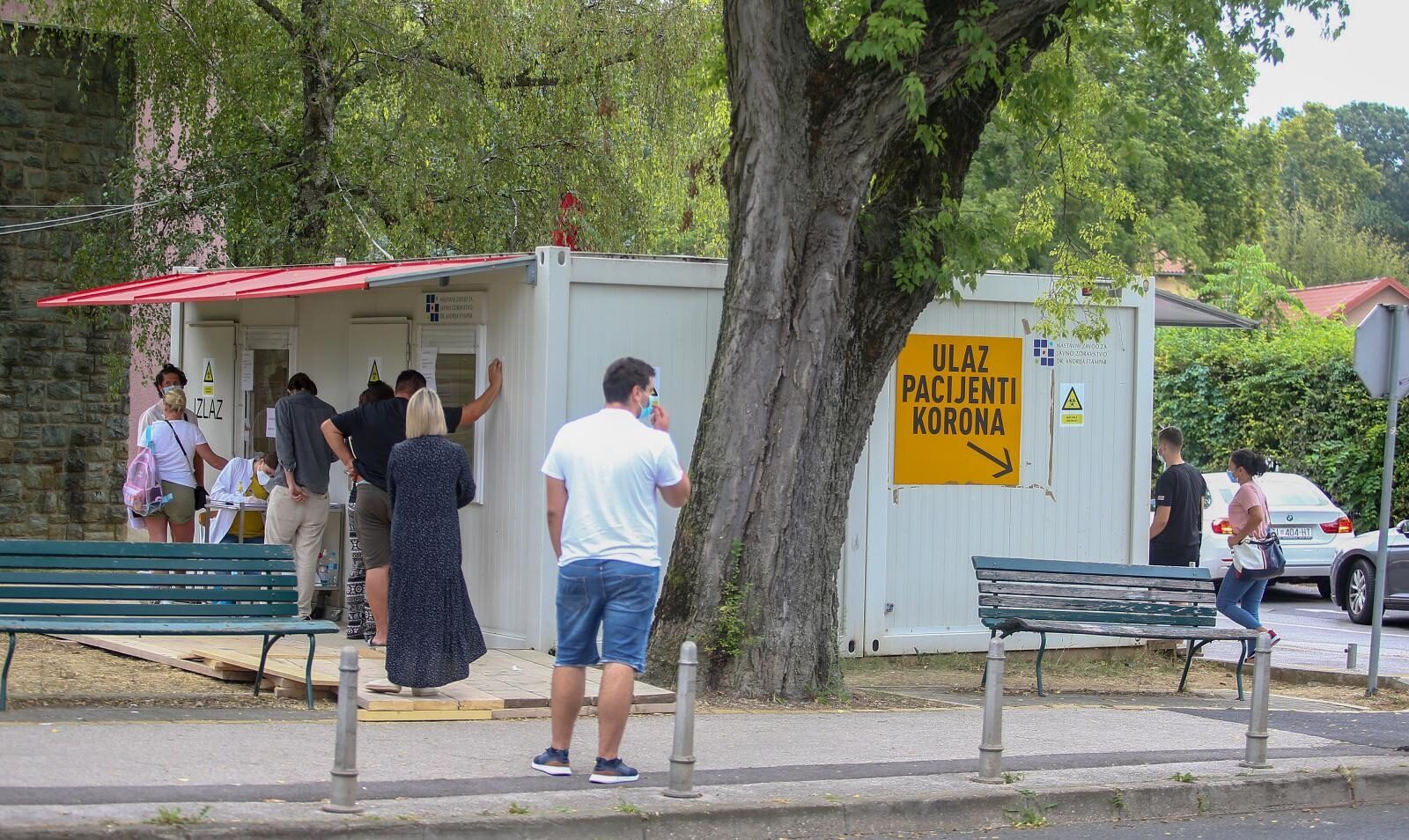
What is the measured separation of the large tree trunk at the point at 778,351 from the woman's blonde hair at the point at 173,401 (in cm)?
512

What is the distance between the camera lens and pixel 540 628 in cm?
1055

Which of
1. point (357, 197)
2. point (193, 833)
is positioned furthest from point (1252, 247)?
point (193, 833)

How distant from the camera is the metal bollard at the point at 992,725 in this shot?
752 centimetres

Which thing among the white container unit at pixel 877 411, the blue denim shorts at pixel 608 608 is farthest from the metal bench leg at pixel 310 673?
the blue denim shorts at pixel 608 608

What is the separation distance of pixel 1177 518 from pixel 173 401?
7894mm

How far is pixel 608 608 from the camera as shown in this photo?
7.11 meters

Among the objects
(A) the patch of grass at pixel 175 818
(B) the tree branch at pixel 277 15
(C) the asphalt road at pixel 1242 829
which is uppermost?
(B) the tree branch at pixel 277 15

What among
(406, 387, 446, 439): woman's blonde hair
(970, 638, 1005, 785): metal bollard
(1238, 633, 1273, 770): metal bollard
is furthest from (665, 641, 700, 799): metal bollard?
(1238, 633, 1273, 770): metal bollard

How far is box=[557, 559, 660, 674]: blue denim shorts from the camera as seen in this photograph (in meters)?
7.09

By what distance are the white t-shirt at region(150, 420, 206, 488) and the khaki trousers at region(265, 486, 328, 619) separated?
5.22 ft

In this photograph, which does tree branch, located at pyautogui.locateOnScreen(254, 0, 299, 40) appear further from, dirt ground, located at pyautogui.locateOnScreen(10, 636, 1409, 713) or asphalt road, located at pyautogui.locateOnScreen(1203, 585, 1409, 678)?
asphalt road, located at pyautogui.locateOnScreen(1203, 585, 1409, 678)

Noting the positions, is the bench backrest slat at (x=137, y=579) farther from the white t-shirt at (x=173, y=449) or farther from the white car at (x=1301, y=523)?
the white car at (x=1301, y=523)

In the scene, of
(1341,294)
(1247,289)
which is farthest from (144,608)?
(1341,294)

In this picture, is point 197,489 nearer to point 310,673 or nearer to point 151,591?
point 151,591
